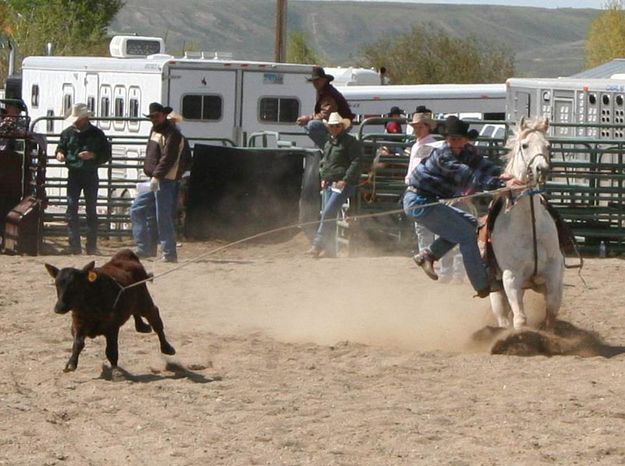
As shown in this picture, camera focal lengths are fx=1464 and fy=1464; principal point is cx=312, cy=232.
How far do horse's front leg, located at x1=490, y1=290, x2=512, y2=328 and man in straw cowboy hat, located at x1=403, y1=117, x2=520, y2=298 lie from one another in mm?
134

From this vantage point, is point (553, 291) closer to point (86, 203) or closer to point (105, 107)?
point (86, 203)

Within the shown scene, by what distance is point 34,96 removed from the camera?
23.4m

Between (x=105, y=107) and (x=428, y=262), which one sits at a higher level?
(x=105, y=107)

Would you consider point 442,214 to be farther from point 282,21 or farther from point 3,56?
point 3,56

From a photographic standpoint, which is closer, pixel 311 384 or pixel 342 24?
pixel 311 384

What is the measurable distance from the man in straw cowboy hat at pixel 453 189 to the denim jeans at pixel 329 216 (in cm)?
504

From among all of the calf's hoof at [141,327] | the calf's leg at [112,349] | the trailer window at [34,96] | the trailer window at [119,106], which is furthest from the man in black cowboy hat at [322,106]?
the trailer window at [34,96]

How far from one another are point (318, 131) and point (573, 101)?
6.21m

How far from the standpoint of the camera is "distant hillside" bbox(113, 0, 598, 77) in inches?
6142

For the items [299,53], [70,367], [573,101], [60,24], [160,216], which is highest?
[60,24]

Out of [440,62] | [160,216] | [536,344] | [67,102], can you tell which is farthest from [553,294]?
[440,62]

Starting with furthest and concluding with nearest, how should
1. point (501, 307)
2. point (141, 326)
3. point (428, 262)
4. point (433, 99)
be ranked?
point (433, 99), point (428, 262), point (501, 307), point (141, 326)

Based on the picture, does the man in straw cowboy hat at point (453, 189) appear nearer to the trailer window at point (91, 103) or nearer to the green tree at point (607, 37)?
the trailer window at point (91, 103)

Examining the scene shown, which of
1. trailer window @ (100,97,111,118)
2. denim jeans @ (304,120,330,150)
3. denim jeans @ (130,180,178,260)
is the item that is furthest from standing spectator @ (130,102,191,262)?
trailer window @ (100,97,111,118)
